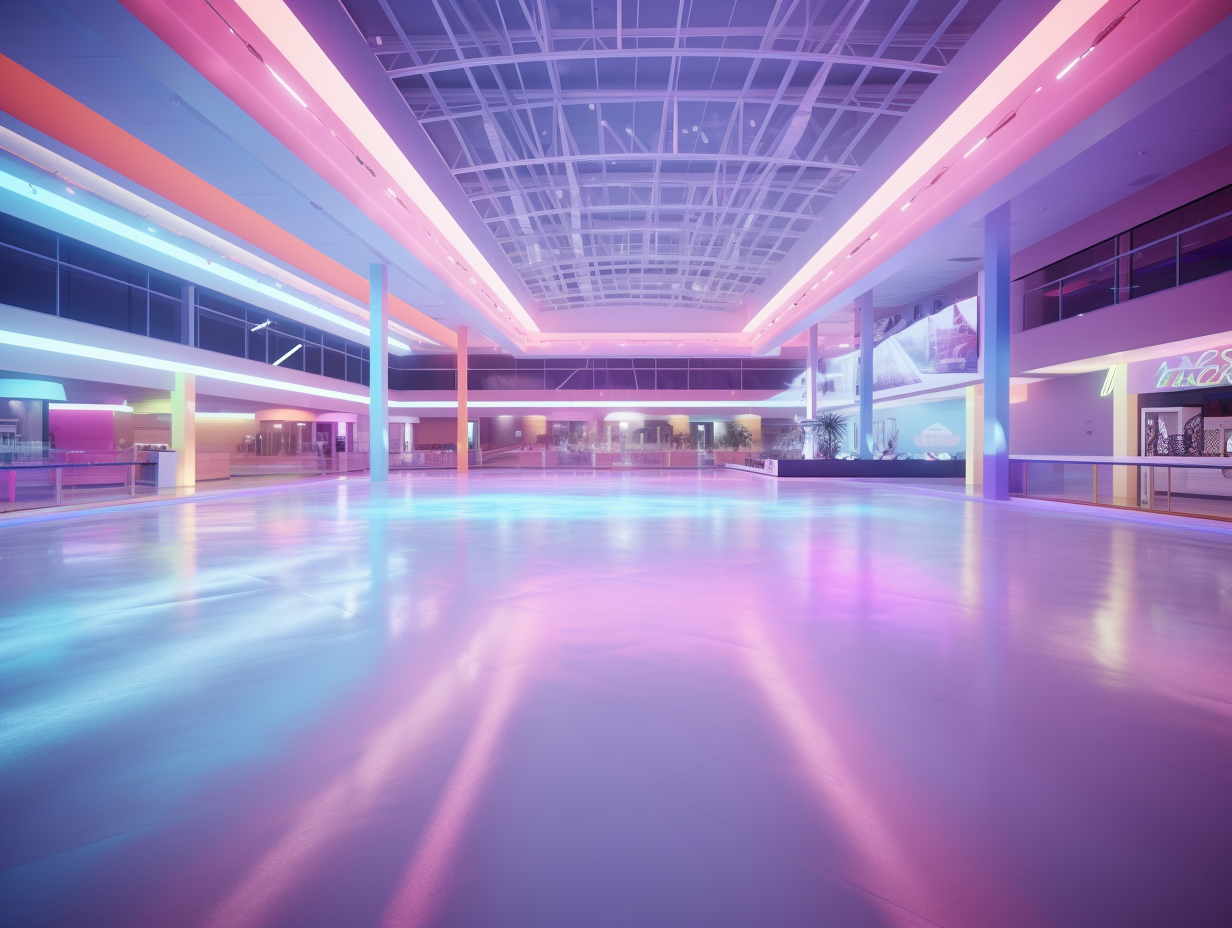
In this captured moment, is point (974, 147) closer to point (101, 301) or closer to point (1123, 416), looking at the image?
point (1123, 416)

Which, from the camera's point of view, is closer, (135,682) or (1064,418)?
(135,682)

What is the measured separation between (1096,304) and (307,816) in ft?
58.5

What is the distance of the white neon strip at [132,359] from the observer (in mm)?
13016

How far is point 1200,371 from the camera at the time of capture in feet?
41.2

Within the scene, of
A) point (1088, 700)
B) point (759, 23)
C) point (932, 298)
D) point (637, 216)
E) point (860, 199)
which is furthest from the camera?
point (932, 298)

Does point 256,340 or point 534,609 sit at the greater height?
point 256,340

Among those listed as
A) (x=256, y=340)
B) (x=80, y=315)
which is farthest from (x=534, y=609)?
(x=256, y=340)

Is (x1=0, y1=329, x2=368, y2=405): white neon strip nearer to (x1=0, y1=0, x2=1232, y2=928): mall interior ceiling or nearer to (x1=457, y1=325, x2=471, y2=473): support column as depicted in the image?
(x1=0, y1=0, x2=1232, y2=928): mall interior ceiling

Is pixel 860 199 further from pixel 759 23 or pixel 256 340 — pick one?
pixel 256 340

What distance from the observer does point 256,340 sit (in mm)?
24250

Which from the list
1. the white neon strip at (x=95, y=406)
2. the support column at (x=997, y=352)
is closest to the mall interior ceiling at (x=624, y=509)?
the support column at (x=997, y=352)

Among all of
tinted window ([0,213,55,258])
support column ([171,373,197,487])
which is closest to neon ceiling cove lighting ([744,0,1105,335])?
support column ([171,373,197,487])

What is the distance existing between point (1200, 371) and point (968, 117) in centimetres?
688

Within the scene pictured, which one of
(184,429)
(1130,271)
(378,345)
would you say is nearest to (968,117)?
(1130,271)
